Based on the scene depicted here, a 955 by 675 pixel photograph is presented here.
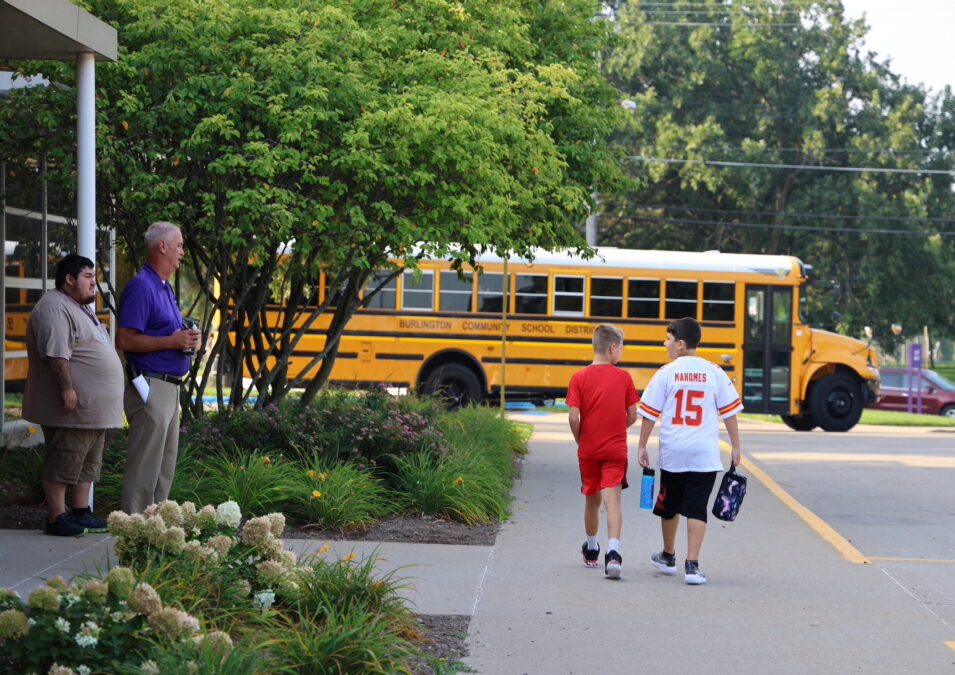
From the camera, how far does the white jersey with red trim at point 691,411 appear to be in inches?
312

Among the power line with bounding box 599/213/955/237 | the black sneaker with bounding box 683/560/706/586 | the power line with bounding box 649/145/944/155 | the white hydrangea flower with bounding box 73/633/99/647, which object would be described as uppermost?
the power line with bounding box 649/145/944/155

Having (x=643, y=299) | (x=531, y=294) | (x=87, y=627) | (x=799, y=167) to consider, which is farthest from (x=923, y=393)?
(x=87, y=627)

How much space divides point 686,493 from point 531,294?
14682 millimetres

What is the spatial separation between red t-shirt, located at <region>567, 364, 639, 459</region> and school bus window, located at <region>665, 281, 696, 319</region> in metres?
Result: 14.8

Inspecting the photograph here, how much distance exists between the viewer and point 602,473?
8.22m

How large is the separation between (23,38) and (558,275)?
1465cm

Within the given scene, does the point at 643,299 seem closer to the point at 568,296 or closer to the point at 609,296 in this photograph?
the point at 609,296

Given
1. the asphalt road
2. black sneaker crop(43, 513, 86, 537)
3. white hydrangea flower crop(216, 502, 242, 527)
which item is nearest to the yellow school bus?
the asphalt road

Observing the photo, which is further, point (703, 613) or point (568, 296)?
point (568, 296)

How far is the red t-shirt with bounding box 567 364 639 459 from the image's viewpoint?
8.13 metres

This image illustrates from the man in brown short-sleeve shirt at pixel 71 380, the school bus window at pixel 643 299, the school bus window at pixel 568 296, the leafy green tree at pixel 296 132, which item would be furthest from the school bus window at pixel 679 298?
the man in brown short-sleeve shirt at pixel 71 380

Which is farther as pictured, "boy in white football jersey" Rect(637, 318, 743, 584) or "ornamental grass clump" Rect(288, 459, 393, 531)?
"ornamental grass clump" Rect(288, 459, 393, 531)

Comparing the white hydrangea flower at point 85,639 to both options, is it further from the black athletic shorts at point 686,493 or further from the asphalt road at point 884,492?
the asphalt road at point 884,492

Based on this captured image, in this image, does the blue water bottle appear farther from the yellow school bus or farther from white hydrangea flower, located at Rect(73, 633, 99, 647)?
the yellow school bus
